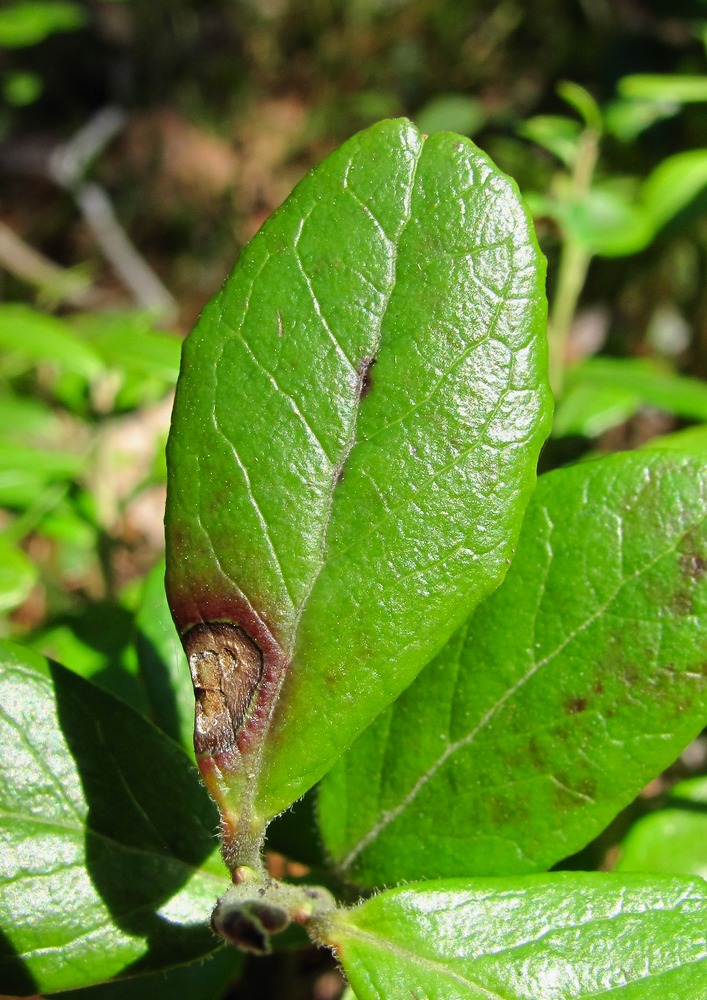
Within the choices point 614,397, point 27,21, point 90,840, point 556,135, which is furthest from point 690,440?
point 27,21

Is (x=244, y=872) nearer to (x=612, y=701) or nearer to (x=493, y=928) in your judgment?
(x=493, y=928)

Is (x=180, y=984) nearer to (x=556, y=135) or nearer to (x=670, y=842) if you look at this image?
(x=670, y=842)

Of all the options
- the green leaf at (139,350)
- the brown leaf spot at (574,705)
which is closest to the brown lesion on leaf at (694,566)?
the brown leaf spot at (574,705)

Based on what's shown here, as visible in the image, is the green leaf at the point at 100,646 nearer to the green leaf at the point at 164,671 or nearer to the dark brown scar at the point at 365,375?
the green leaf at the point at 164,671

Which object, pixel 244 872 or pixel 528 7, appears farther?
pixel 528 7

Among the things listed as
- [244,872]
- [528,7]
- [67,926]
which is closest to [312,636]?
[244,872]
